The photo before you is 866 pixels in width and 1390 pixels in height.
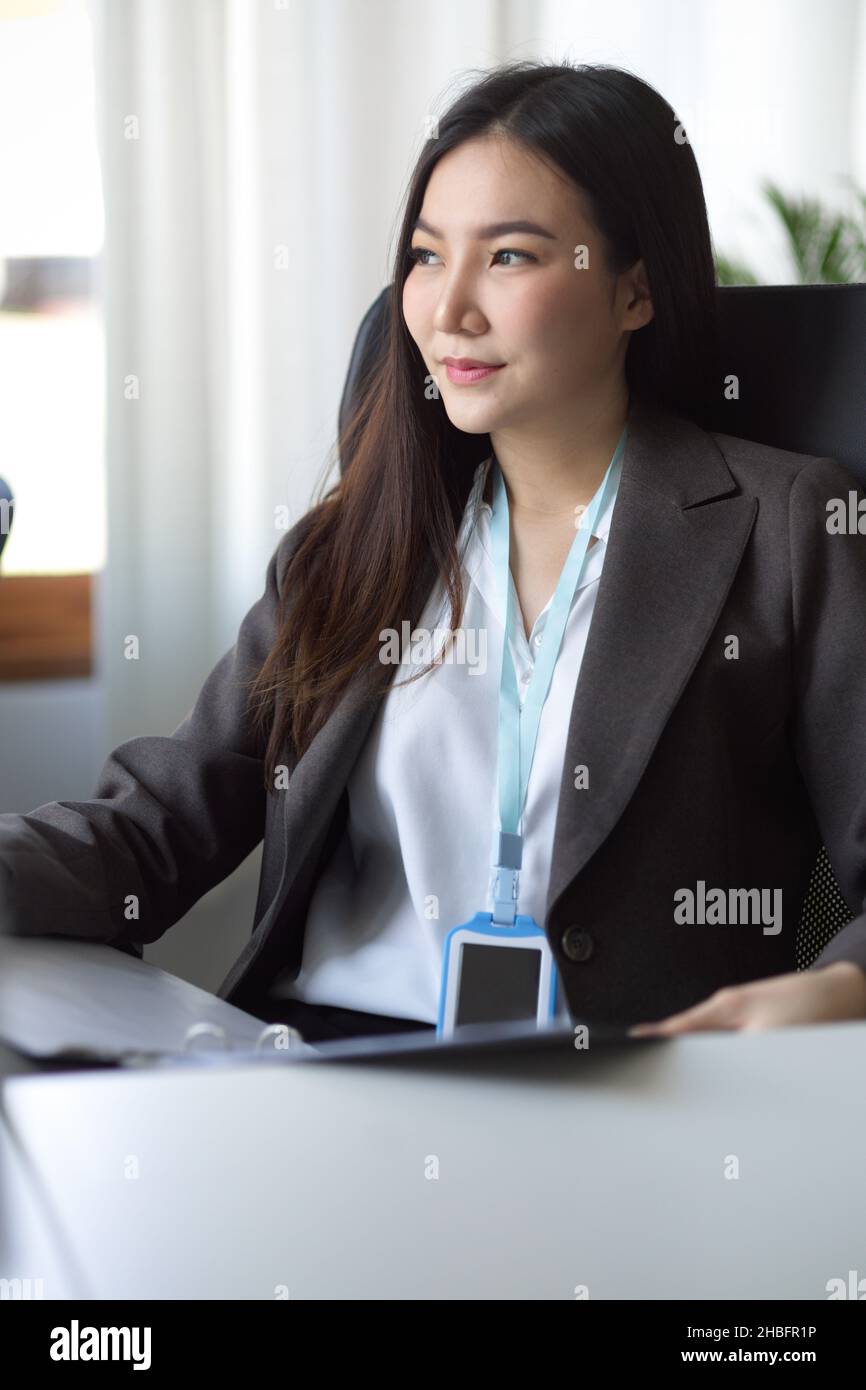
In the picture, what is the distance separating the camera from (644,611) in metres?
1.22

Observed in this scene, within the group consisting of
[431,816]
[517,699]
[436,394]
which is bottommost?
[431,816]

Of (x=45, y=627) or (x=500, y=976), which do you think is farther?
(x=45, y=627)

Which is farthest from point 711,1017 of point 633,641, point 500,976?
point 633,641

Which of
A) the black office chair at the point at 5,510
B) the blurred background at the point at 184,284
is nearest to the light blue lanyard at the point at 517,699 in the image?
the black office chair at the point at 5,510

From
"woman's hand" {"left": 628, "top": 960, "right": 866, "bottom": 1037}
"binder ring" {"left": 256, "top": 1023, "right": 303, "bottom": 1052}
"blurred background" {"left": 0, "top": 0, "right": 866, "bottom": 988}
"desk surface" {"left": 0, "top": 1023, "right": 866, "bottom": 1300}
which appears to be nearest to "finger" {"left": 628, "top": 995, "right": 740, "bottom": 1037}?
"woman's hand" {"left": 628, "top": 960, "right": 866, "bottom": 1037}

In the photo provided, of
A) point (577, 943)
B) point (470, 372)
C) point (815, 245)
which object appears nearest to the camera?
point (577, 943)

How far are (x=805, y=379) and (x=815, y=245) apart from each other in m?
1.36

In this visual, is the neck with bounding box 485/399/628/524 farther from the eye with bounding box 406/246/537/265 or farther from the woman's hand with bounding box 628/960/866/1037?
the woman's hand with bounding box 628/960/866/1037

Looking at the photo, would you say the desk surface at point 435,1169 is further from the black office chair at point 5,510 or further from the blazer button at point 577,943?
the black office chair at point 5,510

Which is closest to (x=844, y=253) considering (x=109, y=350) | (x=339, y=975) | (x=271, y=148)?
(x=271, y=148)

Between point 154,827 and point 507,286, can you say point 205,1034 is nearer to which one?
point 154,827

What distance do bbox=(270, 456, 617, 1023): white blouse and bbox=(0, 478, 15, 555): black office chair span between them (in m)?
0.37

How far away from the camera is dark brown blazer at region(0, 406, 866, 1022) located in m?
1.13

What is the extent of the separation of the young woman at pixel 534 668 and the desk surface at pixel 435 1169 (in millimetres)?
415
